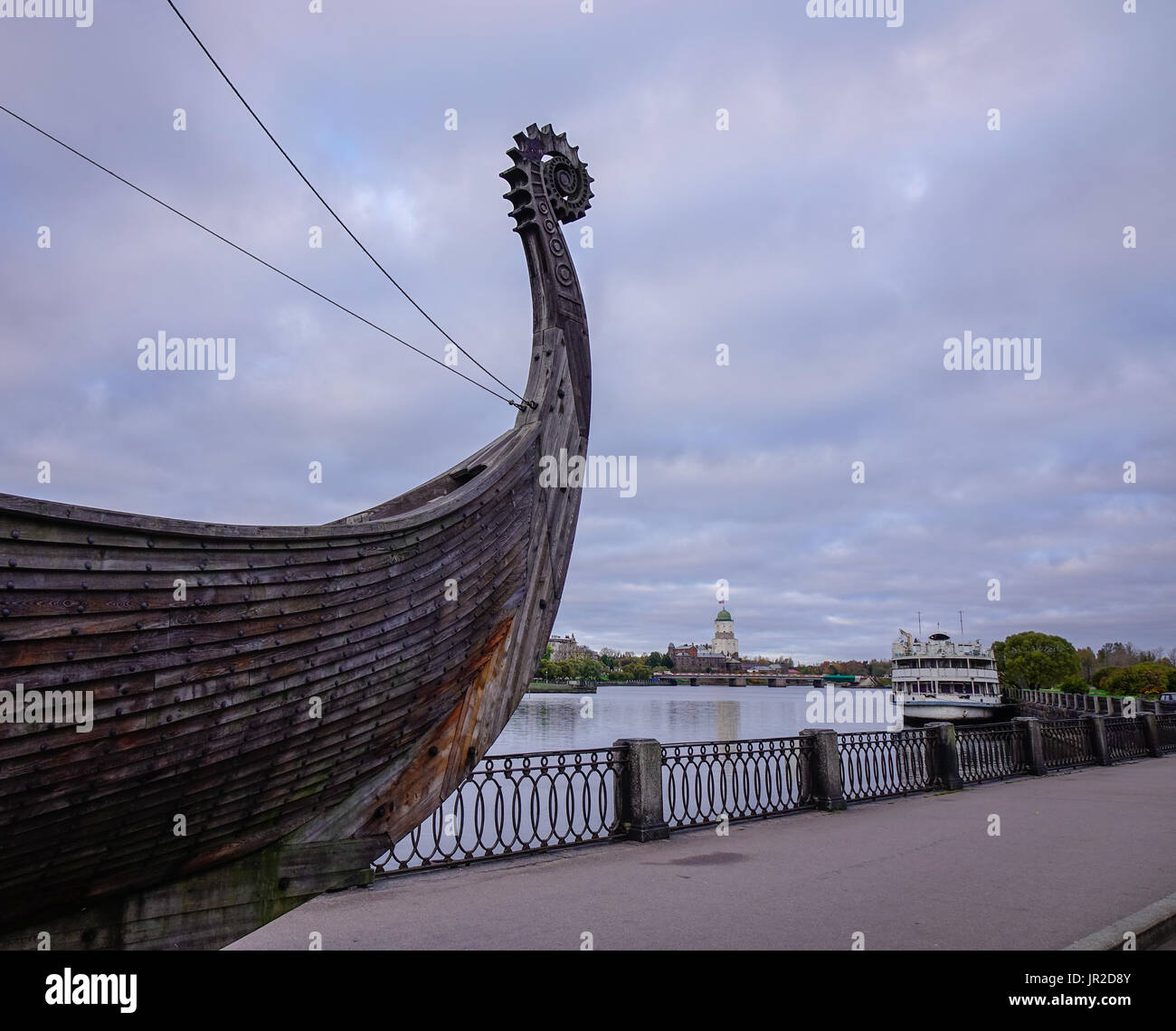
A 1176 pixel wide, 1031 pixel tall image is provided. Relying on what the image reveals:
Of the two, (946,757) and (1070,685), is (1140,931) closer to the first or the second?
(946,757)

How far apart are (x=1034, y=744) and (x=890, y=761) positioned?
4429mm

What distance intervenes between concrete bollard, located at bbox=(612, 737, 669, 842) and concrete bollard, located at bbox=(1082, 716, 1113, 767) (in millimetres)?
12398

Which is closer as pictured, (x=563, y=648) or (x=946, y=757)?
(x=946, y=757)

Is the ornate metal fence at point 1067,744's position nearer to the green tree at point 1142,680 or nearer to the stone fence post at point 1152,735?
the stone fence post at point 1152,735

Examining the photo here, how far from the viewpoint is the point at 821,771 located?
34.0 feet

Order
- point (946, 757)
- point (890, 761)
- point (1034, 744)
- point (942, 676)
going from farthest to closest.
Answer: point (942, 676) < point (1034, 744) < point (946, 757) < point (890, 761)

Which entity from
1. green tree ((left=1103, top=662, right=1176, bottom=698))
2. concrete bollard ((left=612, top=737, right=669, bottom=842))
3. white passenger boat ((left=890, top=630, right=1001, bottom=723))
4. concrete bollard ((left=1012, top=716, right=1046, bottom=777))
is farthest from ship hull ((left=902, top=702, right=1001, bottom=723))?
concrete bollard ((left=612, top=737, right=669, bottom=842))

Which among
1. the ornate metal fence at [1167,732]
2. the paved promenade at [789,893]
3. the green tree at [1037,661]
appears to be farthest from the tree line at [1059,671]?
the paved promenade at [789,893]

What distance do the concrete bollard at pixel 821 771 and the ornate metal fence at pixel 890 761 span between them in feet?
1.29

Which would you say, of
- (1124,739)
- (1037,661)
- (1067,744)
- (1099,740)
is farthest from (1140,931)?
(1037,661)

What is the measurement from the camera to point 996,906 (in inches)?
223
